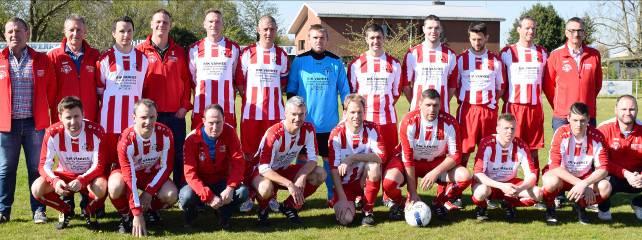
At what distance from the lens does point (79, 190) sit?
469 centimetres

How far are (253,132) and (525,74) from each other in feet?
8.73

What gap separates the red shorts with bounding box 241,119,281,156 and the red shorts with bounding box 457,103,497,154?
5.98ft

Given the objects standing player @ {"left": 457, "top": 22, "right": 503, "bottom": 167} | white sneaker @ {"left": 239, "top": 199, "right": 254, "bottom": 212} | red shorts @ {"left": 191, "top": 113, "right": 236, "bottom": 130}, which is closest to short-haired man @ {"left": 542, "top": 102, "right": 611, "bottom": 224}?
standing player @ {"left": 457, "top": 22, "right": 503, "bottom": 167}

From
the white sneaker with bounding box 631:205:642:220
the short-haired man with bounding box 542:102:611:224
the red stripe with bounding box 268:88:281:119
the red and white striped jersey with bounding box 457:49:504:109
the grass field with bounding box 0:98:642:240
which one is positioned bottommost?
the grass field with bounding box 0:98:642:240

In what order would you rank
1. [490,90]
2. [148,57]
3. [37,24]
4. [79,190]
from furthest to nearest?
1. [37,24]
2. [490,90]
3. [148,57]
4. [79,190]

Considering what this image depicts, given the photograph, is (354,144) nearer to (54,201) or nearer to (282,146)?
(282,146)

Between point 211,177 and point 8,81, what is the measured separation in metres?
1.79

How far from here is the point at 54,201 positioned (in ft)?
15.8

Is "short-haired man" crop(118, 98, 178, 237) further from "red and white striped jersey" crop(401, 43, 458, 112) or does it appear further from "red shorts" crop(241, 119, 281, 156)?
"red and white striped jersey" crop(401, 43, 458, 112)

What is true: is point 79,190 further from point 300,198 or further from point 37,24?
point 37,24

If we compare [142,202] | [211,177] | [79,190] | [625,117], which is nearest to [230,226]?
[211,177]

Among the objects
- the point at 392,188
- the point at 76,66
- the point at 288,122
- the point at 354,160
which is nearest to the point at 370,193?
the point at 392,188

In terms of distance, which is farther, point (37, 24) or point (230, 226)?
point (37, 24)

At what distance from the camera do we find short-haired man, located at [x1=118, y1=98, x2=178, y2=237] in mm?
4645
